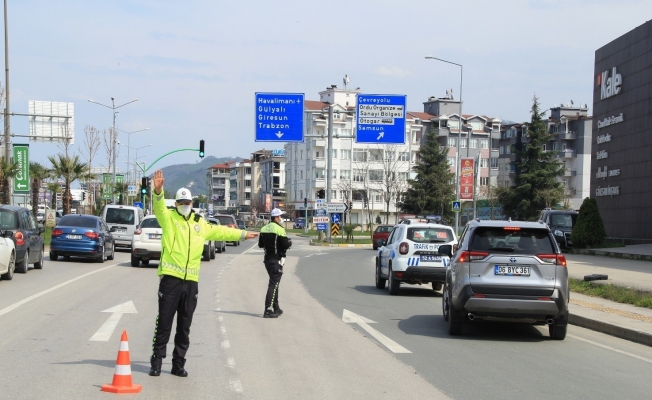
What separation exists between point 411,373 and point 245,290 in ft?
34.8

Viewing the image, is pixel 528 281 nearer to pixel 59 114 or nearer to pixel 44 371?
pixel 44 371

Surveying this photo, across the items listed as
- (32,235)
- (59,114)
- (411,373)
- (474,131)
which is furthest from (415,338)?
(474,131)

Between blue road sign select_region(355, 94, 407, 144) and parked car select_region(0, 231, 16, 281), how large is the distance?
2411cm

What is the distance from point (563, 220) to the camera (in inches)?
1668

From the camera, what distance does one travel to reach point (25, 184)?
Answer: 39.2 m

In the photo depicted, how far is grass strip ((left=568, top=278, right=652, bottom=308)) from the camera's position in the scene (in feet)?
55.3

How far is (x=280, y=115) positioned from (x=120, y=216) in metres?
9.75

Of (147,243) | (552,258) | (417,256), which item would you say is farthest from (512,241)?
(147,243)

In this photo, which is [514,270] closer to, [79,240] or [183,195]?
[183,195]

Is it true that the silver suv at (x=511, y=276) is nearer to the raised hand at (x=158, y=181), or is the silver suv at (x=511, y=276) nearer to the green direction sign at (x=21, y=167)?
the raised hand at (x=158, y=181)

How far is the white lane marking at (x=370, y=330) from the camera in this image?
11063 mm

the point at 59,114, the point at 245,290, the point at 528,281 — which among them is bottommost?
the point at 245,290

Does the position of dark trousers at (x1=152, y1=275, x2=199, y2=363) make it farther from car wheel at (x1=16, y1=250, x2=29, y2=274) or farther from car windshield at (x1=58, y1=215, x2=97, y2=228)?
car windshield at (x1=58, y1=215, x2=97, y2=228)

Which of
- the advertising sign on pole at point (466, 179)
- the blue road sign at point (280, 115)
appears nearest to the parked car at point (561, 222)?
the advertising sign on pole at point (466, 179)
